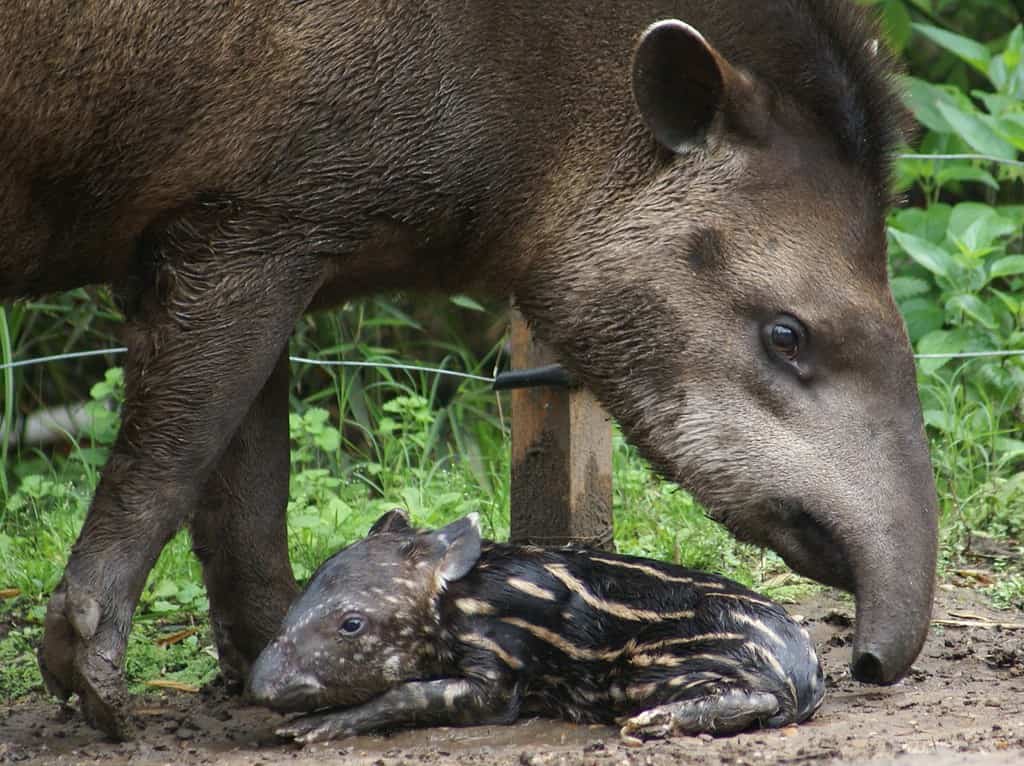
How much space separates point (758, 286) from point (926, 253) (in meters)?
3.14

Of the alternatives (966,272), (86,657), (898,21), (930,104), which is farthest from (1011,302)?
(86,657)

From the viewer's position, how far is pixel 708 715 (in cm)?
388

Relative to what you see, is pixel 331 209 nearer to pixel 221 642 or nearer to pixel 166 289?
pixel 166 289

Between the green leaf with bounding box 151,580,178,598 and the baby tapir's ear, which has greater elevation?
the baby tapir's ear

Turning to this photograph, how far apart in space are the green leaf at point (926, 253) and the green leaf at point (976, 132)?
1.73ft

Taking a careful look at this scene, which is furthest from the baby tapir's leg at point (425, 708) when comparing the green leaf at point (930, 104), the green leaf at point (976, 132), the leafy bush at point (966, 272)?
the green leaf at point (930, 104)

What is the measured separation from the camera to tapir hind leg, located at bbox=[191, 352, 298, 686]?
15.7 ft

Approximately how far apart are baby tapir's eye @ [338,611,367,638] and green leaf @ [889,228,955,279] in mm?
3657

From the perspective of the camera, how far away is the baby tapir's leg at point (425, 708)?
411 centimetres

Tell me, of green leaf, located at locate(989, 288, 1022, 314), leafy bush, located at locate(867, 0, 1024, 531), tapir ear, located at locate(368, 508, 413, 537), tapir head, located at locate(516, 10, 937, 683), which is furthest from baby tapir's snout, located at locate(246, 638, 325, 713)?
green leaf, located at locate(989, 288, 1022, 314)

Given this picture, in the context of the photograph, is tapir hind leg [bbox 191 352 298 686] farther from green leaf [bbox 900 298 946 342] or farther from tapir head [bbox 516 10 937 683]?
green leaf [bbox 900 298 946 342]

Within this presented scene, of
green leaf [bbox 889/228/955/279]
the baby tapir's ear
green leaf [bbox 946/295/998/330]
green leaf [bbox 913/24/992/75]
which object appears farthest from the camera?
green leaf [bbox 913/24/992/75]

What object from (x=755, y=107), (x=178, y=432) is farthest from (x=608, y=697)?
(x=755, y=107)

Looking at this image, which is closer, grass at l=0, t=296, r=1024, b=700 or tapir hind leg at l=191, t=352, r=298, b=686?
tapir hind leg at l=191, t=352, r=298, b=686
